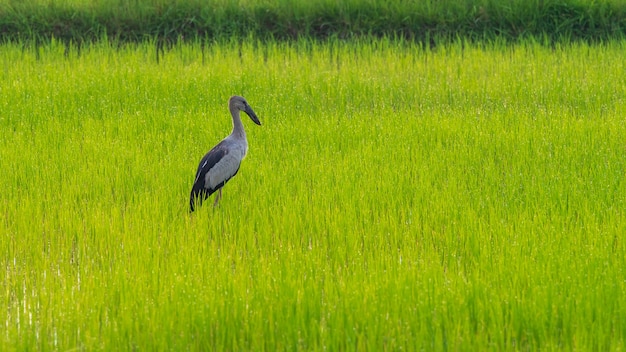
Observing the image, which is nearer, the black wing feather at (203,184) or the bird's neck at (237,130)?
the black wing feather at (203,184)

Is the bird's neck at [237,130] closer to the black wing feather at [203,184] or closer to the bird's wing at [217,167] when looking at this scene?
the bird's wing at [217,167]

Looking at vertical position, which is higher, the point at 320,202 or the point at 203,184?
the point at 203,184

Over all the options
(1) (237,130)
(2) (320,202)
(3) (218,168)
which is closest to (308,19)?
(1) (237,130)

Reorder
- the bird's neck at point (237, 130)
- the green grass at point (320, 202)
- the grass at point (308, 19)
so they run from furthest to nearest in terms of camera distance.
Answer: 1. the grass at point (308, 19)
2. the bird's neck at point (237, 130)
3. the green grass at point (320, 202)

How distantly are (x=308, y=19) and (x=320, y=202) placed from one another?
6365 mm

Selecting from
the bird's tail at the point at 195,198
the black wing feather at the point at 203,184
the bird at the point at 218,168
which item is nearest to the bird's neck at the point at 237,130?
the bird at the point at 218,168

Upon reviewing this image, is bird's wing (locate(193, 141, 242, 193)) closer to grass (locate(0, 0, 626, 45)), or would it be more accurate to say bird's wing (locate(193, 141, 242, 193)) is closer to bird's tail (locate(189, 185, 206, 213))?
bird's tail (locate(189, 185, 206, 213))

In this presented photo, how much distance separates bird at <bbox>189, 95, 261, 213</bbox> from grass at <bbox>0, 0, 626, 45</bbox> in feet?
17.7

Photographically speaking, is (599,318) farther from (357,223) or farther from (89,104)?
(89,104)

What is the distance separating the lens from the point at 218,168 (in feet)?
19.9

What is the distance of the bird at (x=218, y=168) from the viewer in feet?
19.6

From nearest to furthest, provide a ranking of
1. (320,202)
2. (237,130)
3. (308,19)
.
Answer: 1. (320,202)
2. (237,130)
3. (308,19)

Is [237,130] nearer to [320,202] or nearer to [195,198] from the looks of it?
[195,198]

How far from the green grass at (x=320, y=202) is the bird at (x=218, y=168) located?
0.14 meters
